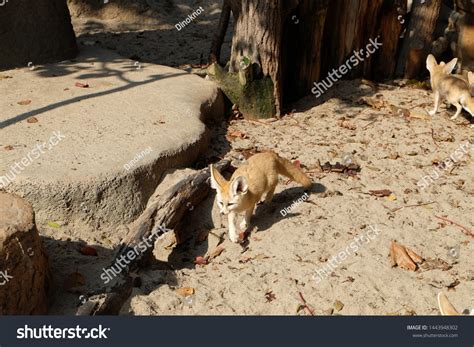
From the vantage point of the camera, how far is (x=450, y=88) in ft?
27.5

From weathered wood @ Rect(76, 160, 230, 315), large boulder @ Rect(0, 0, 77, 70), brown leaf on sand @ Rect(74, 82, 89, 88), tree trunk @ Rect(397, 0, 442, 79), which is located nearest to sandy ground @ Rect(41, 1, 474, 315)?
weathered wood @ Rect(76, 160, 230, 315)

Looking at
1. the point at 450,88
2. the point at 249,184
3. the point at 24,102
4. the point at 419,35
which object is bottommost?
the point at 249,184

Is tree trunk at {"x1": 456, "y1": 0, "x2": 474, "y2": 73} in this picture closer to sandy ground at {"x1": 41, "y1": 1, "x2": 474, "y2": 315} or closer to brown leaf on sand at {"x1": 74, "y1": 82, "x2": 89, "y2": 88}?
sandy ground at {"x1": 41, "y1": 1, "x2": 474, "y2": 315}

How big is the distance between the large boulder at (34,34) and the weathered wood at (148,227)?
3.93 metres

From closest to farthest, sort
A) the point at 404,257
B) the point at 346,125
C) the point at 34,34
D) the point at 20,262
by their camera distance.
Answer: the point at 20,262 < the point at 404,257 < the point at 346,125 < the point at 34,34

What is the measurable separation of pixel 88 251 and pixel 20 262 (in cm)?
136

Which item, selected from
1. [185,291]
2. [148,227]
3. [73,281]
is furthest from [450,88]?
[73,281]

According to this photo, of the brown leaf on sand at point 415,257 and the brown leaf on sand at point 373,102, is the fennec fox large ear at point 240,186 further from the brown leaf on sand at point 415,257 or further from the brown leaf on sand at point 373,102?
the brown leaf on sand at point 373,102

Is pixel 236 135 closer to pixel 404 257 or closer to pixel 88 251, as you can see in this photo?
pixel 88 251

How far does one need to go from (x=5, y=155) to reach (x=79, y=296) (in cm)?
207

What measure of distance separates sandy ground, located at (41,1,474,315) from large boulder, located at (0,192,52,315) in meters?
0.32

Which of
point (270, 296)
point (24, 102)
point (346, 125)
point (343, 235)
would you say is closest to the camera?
point (270, 296)

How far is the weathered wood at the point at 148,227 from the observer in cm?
526

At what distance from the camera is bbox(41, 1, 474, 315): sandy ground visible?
18.0 feet
